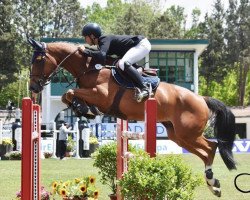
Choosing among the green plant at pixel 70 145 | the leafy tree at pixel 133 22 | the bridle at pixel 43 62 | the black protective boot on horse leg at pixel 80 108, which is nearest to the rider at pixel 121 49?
the bridle at pixel 43 62

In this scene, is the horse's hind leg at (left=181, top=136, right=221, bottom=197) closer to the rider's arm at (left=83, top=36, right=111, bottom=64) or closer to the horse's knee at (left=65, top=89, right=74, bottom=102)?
the rider's arm at (left=83, top=36, right=111, bottom=64)

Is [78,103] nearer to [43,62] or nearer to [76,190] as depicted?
[43,62]

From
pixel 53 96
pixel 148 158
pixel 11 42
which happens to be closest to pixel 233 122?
pixel 148 158

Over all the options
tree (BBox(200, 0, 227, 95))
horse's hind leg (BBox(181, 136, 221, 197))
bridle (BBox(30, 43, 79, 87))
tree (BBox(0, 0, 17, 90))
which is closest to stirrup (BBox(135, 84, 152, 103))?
bridle (BBox(30, 43, 79, 87))

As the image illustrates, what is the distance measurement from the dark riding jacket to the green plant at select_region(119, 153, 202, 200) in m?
Answer: 2.29

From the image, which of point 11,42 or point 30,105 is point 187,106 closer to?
point 30,105

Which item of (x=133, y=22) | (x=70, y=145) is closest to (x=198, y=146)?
(x=70, y=145)

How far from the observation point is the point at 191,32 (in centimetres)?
6338

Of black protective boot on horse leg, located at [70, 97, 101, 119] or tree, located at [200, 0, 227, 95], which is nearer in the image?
black protective boot on horse leg, located at [70, 97, 101, 119]

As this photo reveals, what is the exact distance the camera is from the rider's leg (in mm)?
7137

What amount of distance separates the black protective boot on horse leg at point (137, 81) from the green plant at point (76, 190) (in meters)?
1.20

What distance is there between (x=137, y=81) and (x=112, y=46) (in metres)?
0.57

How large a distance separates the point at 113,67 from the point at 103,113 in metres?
0.62

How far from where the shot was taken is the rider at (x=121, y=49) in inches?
284
